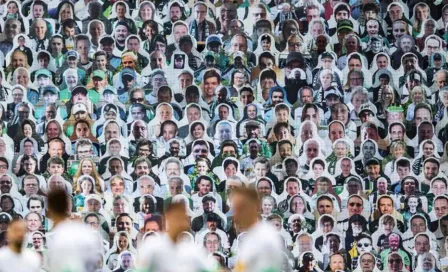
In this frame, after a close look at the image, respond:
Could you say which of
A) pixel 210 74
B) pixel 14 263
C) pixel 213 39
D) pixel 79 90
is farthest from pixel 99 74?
pixel 14 263

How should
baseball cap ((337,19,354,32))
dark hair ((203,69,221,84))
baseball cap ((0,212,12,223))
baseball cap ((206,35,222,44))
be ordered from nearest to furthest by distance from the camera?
baseball cap ((0,212,12,223)) < dark hair ((203,69,221,84)) < baseball cap ((206,35,222,44)) < baseball cap ((337,19,354,32))

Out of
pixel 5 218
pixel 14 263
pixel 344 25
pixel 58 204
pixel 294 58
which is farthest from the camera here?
pixel 344 25

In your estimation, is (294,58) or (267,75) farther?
(294,58)

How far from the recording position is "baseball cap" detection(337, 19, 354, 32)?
20.3 meters

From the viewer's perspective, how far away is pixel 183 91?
19750 millimetres

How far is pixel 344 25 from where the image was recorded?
20.3 meters

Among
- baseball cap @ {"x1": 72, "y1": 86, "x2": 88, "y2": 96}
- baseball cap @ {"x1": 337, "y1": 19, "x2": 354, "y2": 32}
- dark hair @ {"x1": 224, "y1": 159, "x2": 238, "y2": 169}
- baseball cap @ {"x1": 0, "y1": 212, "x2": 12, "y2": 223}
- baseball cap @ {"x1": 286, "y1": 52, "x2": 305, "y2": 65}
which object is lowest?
baseball cap @ {"x1": 0, "y1": 212, "x2": 12, "y2": 223}

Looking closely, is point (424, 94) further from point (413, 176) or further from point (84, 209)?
point (84, 209)

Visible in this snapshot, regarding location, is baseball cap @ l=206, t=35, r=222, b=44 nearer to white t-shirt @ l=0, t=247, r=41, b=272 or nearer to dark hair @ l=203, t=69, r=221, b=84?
dark hair @ l=203, t=69, r=221, b=84

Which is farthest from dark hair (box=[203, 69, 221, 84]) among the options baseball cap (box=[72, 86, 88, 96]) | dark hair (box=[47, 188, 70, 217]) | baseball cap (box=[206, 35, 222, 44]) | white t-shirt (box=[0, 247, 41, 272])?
dark hair (box=[47, 188, 70, 217])

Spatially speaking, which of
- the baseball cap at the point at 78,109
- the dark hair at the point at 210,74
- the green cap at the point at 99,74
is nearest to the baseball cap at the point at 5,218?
the baseball cap at the point at 78,109

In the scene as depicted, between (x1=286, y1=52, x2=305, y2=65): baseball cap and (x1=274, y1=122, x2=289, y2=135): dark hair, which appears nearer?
(x1=274, y1=122, x2=289, y2=135): dark hair

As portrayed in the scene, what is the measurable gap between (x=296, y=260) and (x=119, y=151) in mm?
2437

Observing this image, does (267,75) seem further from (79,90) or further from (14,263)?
(14,263)
